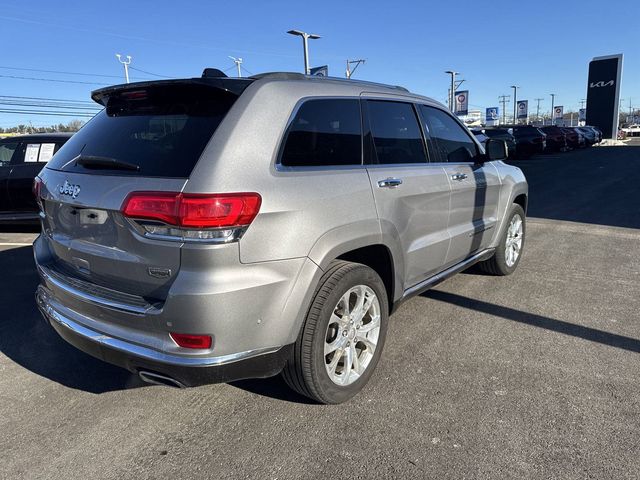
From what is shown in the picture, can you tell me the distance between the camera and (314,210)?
2.62 metres

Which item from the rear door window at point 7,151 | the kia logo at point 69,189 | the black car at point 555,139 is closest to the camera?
the kia logo at point 69,189

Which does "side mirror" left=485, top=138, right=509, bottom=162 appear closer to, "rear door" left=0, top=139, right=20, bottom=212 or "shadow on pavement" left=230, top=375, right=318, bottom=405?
"shadow on pavement" left=230, top=375, right=318, bottom=405

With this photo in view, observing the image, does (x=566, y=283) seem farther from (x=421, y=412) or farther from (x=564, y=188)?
(x=564, y=188)

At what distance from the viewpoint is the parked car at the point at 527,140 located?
26.5 metres

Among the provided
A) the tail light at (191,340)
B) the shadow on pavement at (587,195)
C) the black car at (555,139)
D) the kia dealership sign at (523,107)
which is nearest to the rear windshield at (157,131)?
the tail light at (191,340)

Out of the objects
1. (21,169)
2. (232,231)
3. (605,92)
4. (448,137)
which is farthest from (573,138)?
(232,231)

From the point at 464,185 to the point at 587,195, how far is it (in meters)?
9.46

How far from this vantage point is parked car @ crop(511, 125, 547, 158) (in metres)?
26.5

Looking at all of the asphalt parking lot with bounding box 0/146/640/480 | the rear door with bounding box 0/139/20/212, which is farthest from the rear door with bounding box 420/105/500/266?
the rear door with bounding box 0/139/20/212

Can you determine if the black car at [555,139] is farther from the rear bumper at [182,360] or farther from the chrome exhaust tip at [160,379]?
the chrome exhaust tip at [160,379]

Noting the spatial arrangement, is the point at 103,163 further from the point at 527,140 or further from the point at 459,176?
the point at 527,140

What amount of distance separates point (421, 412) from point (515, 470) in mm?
617

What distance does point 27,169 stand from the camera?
8094 millimetres

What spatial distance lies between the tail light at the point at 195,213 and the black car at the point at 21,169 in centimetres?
678
